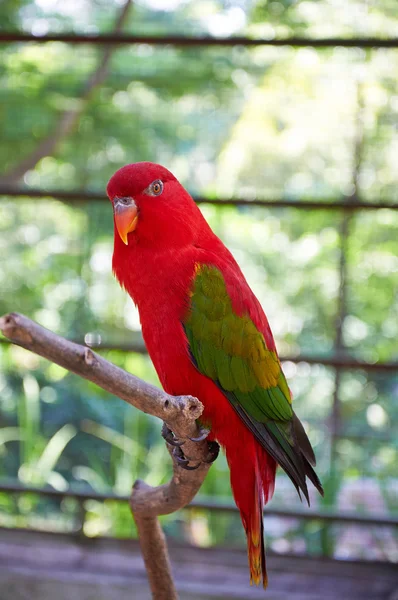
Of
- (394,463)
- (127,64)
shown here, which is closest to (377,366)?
(394,463)

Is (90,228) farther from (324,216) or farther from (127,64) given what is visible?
(324,216)

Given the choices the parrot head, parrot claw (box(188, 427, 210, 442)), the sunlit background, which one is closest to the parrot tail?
parrot claw (box(188, 427, 210, 442))

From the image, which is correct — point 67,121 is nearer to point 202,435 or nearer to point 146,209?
point 146,209

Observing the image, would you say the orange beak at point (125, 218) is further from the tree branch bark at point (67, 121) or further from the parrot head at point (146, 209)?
the tree branch bark at point (67, 121)

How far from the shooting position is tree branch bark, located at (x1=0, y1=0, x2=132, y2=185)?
2756 millimetres

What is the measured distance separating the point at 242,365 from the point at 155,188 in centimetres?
44

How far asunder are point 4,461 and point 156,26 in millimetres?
1985

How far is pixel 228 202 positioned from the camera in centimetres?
270

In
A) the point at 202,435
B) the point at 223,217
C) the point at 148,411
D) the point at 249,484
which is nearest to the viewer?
the point at 148,411

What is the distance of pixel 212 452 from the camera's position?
148 cm

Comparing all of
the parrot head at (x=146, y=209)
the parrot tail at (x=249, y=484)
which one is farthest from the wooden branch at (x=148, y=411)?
the parrot head at (x=146, y=209)

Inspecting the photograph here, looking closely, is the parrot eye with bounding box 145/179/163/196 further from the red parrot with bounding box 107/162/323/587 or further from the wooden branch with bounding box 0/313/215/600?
the wooden branch with bounding box 0/313/215/600

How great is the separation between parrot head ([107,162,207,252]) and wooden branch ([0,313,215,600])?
42 centimetres

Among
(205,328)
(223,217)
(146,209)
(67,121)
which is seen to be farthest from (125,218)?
(67,121)
